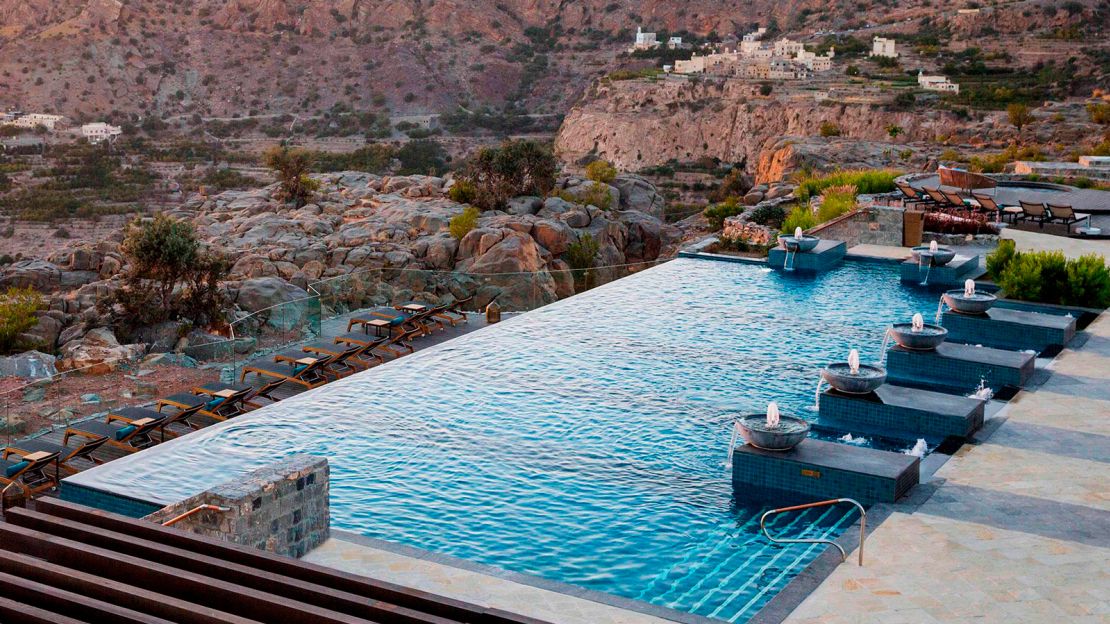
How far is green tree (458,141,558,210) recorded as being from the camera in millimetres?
31828

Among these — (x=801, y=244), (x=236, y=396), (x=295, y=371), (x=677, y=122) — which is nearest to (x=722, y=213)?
(x=801, y=244)

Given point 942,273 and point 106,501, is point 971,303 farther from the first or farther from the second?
point 106,501

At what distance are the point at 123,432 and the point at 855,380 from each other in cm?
734

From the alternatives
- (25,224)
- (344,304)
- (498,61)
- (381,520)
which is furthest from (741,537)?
(498,61)

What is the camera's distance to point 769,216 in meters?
24.5

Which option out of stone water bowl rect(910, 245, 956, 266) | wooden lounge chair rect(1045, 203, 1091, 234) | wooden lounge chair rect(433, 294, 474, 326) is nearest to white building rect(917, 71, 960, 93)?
wooden lounge chair rect(1045, 203, 1091, 234)

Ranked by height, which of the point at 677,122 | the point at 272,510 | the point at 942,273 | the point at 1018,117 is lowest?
the point at 272,510

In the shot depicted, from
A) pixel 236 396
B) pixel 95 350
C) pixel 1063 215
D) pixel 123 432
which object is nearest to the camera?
pixel 123 432

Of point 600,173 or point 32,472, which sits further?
point 600,173

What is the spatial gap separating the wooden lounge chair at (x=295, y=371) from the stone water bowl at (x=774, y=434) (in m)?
5.74

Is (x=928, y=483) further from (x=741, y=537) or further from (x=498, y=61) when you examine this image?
(x=498, y=61)

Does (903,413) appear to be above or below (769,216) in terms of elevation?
below

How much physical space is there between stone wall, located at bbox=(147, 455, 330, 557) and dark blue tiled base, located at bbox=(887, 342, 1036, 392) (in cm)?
709

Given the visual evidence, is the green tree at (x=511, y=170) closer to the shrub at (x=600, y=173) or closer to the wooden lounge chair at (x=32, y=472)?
the shrub at (x=600, y=173)
